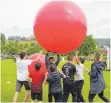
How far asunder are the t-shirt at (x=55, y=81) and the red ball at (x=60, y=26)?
572mm

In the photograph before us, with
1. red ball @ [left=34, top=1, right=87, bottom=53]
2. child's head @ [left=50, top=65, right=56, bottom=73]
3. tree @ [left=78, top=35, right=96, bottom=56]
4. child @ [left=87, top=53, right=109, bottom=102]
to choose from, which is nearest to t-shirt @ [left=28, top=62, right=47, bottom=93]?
child's head @ [left=50, top=65, right=56, bottom=73]

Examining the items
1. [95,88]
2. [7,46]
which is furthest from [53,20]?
[7,46]

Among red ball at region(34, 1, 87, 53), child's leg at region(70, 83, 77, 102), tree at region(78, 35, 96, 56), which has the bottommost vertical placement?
child's leg at region(70, 83, 77, 102)

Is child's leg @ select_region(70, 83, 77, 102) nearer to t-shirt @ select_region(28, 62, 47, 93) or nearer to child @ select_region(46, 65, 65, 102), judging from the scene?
child @ select_region(46, 65, 65, 102)

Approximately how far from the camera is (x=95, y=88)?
31.5 ft

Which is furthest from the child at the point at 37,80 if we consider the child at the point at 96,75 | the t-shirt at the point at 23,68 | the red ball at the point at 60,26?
the child at the point at 96,75

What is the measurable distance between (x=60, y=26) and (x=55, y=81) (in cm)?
130

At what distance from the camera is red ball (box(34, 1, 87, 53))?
344 inches

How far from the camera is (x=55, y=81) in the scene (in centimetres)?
891

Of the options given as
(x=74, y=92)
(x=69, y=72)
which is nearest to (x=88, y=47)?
(x=74, y=92)

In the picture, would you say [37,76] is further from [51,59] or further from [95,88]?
[95,88]

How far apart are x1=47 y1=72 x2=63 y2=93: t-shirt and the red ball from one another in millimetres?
572

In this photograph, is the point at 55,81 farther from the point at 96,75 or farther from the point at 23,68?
the point at 23,68

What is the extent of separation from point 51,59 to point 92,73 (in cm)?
115
